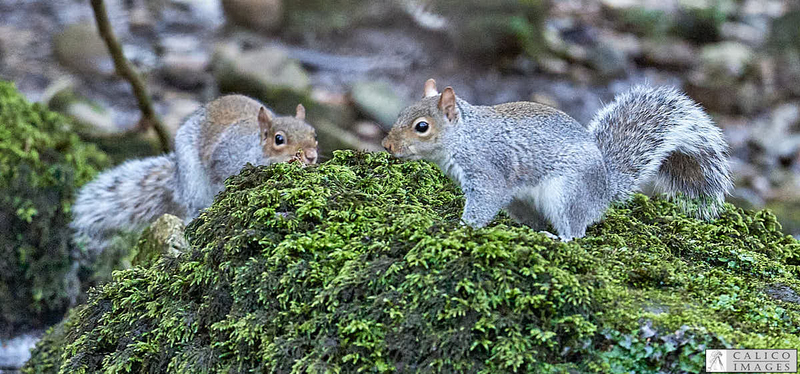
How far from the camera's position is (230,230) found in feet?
8.04

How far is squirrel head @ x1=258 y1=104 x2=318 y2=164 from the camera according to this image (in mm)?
3701

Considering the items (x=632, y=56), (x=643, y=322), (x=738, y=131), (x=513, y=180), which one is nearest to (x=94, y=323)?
(x=513, y=180)

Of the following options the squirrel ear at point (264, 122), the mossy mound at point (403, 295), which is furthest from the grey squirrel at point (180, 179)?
the mossy mound at point (403, 295)

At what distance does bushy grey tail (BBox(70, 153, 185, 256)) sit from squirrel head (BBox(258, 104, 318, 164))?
1.07m

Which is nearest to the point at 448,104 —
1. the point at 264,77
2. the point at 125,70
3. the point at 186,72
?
the point at 125,70

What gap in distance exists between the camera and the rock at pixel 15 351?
410 cm

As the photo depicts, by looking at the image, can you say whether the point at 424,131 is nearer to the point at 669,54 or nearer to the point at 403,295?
the point at 403,295

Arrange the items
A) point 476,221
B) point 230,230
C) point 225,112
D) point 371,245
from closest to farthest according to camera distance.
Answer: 1. point 371,245
2. point 230,230
3. point 476,221
4. point 225,112

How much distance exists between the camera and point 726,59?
364 inches

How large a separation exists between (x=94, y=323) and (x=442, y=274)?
1362 mm

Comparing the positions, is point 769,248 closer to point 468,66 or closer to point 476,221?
point 476,221

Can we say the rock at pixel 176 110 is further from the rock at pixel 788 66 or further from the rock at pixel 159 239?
the rock at pixel 788 66

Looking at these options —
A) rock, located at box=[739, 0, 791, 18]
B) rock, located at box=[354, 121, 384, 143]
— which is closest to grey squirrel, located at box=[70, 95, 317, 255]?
rock, located at box=[354, 121, 384, 143]

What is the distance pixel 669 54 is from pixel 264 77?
18.1ft
